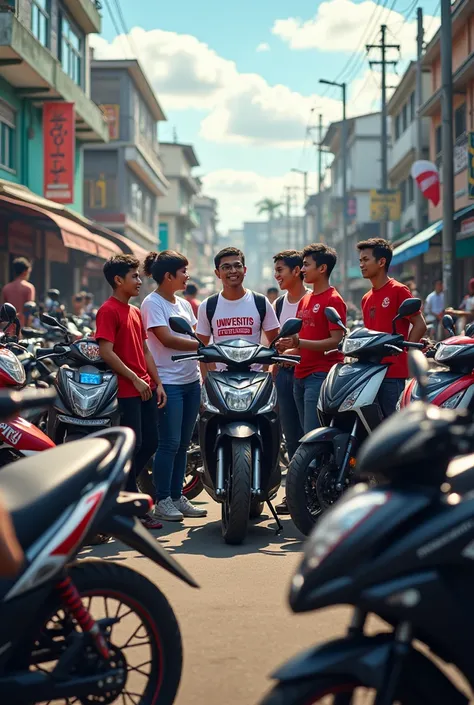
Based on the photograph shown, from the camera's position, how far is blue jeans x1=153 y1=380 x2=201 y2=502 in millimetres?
7215

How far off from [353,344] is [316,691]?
4.09 metres

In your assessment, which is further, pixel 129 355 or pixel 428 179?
pixel 428 179

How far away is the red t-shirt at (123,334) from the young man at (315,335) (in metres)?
1.11

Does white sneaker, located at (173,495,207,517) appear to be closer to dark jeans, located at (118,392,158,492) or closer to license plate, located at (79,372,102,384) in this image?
dark jeans, located at (118,392,158,492)

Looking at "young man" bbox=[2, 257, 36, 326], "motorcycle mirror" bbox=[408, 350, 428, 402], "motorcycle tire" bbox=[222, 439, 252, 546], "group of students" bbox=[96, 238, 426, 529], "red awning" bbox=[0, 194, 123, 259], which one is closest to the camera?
"motorcycle mirror" bbox=[408, 350, 428, 402]

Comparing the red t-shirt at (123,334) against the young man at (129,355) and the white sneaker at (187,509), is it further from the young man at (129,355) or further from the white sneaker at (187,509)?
the white sneaker at (187,509)

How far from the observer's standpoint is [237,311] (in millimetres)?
7207

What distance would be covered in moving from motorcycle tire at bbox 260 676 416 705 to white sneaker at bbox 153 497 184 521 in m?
4.63

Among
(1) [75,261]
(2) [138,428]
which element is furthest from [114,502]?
(1) [75,261]

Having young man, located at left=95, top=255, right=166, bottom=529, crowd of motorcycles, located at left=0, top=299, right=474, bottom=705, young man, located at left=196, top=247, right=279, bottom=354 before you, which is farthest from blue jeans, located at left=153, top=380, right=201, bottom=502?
crowd of motorcycles, located at left=0, top=299, right=474, bottom=705

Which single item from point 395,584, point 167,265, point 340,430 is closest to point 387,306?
point 340,430

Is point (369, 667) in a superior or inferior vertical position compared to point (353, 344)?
inferior

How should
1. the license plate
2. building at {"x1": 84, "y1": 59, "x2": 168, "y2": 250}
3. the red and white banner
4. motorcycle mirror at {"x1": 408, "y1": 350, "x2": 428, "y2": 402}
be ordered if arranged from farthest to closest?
building at {"x1": 84, "y1": 59, "x2": 168, "y2": 250}
the red and white banner
the license plate
motorcycle mirror at {"x1": 408, "y1": 350, "x2": 428, "y2": 402}

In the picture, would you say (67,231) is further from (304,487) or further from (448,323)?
(304,487)
